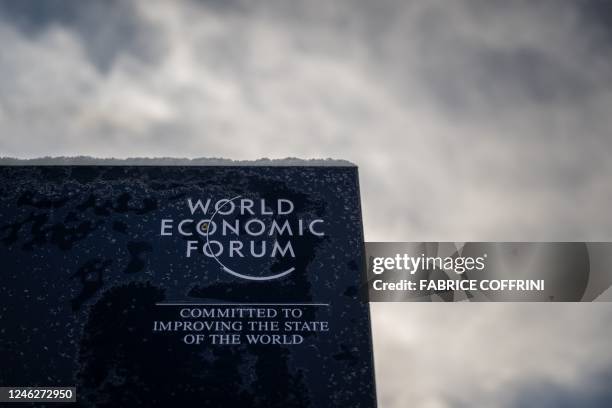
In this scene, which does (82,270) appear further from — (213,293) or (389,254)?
(389,254)

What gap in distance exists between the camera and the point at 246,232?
3217 mm

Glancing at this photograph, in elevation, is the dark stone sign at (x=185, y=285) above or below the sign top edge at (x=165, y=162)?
below

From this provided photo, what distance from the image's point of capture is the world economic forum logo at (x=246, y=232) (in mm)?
3109

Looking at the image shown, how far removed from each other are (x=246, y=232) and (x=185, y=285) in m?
0.43

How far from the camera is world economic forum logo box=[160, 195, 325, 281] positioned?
311cm

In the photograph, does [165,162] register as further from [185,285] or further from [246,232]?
[185,285]

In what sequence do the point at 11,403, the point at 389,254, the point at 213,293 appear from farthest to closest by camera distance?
1. the point at 389,254
2. the point at 213,293
3. the point at 11,403

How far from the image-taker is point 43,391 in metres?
2.75

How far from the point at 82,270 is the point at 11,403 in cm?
69

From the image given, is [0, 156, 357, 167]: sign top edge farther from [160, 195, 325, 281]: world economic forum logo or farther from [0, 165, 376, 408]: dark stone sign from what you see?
[160, 195, 325, 281]: world economic forum logo

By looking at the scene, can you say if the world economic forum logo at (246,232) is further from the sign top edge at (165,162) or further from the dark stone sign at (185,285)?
the sign top edge at (165,162)

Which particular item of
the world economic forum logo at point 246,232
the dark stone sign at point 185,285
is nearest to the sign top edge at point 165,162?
the dark stone sign at point 185,285

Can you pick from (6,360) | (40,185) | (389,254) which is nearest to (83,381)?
(6,360)

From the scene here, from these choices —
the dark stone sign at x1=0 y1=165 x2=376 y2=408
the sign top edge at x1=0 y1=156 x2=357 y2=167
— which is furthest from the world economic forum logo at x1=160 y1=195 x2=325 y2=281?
the sign top edge at x1=0 y1=156 x2=357 y2=167
